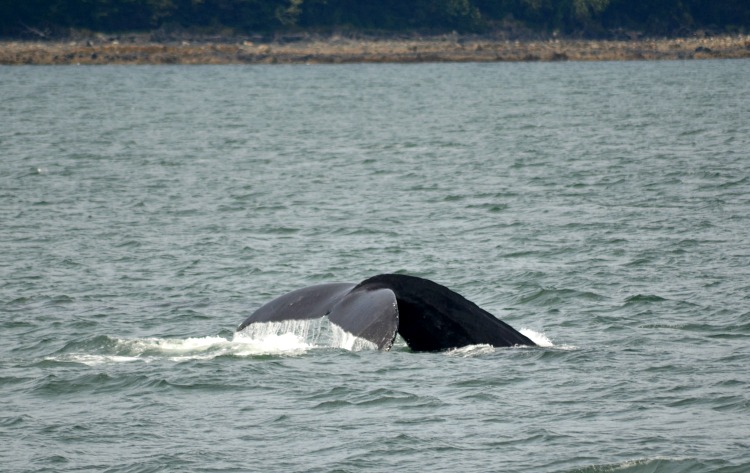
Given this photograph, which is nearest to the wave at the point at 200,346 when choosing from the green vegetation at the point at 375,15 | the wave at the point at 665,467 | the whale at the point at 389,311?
the whale at the point at 389,311

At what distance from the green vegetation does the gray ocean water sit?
7440 cm

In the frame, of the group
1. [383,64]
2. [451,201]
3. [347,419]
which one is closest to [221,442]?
[347,419]

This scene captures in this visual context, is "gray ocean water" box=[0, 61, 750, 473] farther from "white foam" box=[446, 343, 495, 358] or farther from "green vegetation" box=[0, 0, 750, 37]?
"green vegetation" box=[0, 0, 750, 37]

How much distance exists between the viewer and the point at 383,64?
114625 millimetres

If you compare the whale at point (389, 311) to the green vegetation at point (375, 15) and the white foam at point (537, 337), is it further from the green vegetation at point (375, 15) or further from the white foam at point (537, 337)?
the green vegetation at point (375, 15)

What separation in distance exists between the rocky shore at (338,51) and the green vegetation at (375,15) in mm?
2717

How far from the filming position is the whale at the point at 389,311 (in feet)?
38.1

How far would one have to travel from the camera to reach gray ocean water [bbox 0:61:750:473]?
11727 mm

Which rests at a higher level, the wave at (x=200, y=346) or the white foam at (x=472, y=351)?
the white foam at (x=472, y=351)

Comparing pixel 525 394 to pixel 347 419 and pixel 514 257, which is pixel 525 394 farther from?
pixel 514 257

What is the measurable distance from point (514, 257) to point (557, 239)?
183 cm

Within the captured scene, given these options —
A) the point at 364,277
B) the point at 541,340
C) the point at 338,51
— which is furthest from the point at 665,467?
the point at 338,51

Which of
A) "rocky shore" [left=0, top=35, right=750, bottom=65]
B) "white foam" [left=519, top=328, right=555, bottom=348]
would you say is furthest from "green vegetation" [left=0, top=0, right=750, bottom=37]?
"white foam" [left=519, top=328, right=555, bottom=348]

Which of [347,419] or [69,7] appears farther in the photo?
[69,7]
